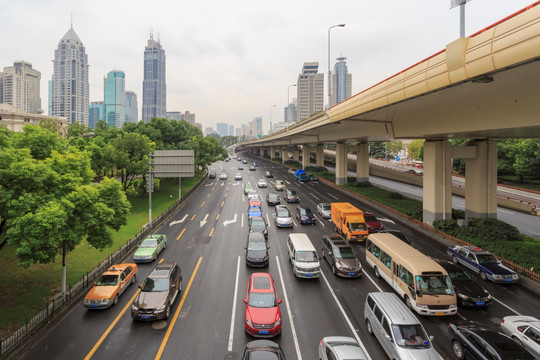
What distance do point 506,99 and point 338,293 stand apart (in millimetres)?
15549

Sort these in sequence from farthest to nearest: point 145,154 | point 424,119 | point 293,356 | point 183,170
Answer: point 145,154
point 183,170
point 424,119
point 293,356

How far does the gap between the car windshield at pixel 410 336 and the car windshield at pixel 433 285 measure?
3481 mm

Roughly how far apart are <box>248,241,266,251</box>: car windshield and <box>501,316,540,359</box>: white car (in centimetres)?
1341

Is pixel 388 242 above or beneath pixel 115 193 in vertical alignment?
beneath

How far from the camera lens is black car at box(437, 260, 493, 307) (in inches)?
569

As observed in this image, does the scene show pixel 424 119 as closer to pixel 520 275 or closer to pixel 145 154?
pixel 520 275

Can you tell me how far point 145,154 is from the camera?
40562 millimetres

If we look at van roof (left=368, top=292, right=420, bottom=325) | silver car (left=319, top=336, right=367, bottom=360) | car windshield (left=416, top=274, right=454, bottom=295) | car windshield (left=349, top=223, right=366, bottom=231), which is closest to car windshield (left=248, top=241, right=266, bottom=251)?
car windshield (left=349, top=223, right=366, bottom=231)

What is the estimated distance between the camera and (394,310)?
1152cm

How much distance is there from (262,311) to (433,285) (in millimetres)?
8152

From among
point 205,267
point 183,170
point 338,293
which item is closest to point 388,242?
point 338,293

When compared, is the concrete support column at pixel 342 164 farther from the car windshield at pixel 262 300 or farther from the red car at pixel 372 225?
the car windshield at pixel 262 300

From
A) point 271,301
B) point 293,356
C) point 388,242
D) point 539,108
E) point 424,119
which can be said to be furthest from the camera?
point 424,119

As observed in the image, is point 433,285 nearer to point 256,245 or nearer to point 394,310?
point 394,310
